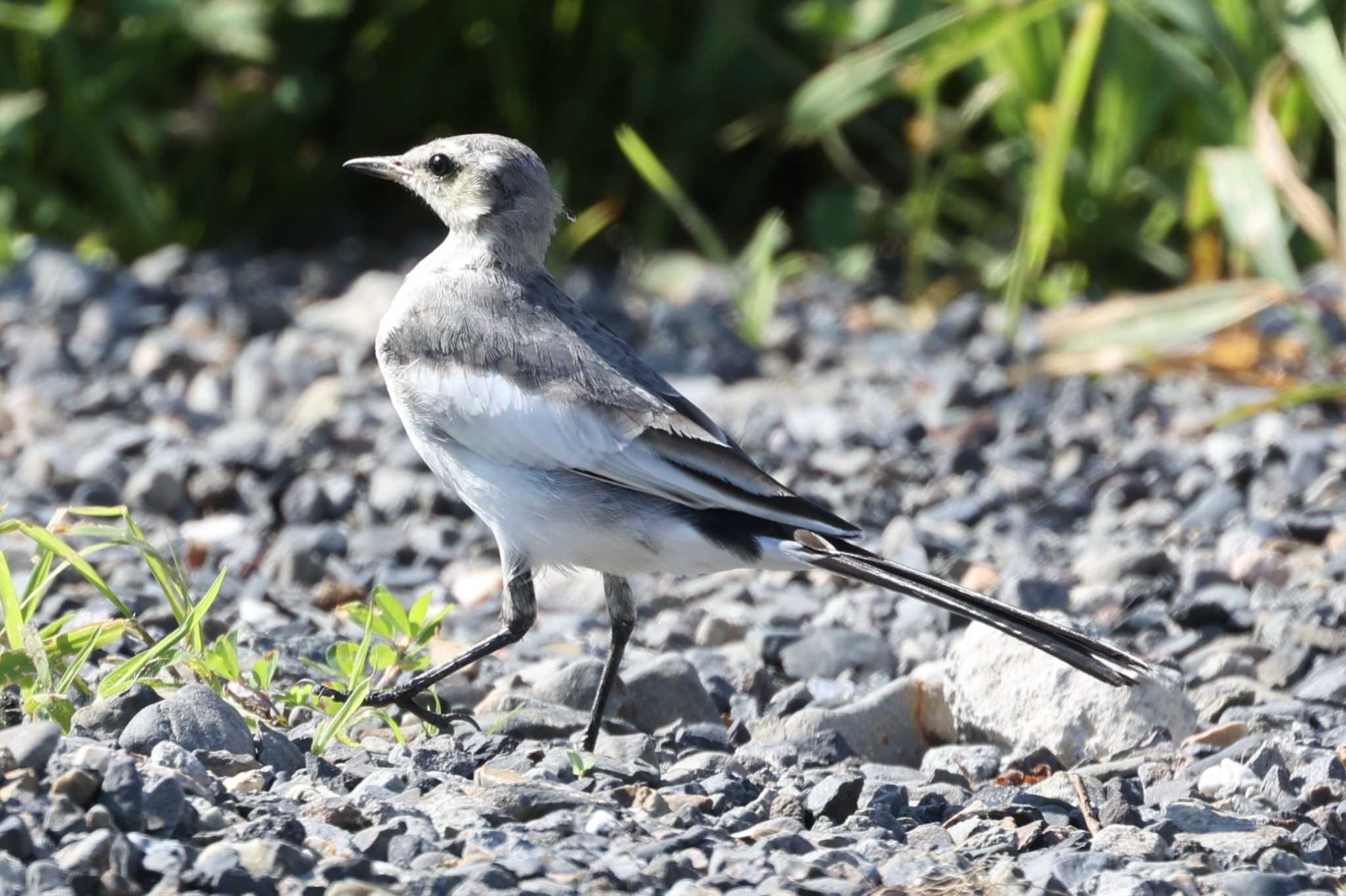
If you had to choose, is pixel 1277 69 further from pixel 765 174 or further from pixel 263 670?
pixel 263 670

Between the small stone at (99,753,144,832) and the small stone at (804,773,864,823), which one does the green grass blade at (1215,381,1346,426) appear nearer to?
the small stone at (804,773,864,823)

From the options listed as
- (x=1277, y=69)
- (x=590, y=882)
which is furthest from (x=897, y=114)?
(x=590, y=882)

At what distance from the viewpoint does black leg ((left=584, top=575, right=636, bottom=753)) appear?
4.37m

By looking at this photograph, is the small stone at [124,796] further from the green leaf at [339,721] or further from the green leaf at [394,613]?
the green leaf at [394,613]

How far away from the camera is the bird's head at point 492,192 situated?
5055mm

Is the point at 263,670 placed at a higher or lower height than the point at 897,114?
lower

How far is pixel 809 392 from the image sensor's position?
744 cm

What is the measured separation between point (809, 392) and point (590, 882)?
4513 mm

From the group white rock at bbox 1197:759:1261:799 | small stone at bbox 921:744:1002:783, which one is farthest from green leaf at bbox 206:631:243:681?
white rock at bbox 1197:759:1261:799

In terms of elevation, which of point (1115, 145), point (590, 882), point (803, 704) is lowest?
point (803, 704)

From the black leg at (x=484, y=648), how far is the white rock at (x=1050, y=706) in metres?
1.07

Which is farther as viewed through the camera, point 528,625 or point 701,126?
point 701,126

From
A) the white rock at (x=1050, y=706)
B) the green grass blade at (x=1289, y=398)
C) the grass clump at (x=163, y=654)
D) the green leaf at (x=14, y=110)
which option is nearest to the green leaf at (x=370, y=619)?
the grass clump at (x=163, y=654)

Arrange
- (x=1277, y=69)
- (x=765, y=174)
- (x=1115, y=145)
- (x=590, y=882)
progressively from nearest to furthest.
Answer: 1. (x=590, y=882)
2. (x=1277, y=69)
3. (x=1115, y=145)
4. (x=765, y=174)
